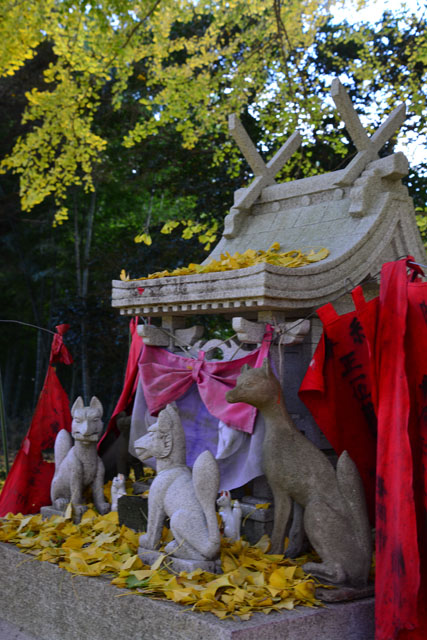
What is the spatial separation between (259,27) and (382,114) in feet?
6.87

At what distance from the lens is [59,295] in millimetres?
14172

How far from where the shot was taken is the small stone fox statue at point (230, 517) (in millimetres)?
4039

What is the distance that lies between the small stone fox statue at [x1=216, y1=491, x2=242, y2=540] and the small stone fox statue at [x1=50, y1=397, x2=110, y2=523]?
1.21 metres

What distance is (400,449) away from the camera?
335 centimetres

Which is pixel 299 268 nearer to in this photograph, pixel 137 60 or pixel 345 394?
pixel 345 394

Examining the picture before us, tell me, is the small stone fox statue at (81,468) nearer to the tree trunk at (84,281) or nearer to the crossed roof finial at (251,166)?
the crossed roof finial at (251,166)

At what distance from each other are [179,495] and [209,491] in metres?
0.22

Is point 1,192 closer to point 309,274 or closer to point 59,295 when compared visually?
point 59,295

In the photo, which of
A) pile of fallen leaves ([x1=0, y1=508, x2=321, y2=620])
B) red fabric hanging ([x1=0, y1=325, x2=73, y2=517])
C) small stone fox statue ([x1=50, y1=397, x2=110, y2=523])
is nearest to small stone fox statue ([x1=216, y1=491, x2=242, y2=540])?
pile of fallen leaves ([x1=0, y1=508, x2=321, y2=620])

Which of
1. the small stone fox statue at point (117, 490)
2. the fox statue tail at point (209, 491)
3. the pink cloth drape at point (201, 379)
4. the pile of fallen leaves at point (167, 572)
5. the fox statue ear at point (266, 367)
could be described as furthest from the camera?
the small stone fox statue at point (117, 490)

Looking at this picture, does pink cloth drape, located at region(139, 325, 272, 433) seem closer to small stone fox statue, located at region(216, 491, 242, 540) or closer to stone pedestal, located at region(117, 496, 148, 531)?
small stone fox statue, located at region(216, 491, 242, 540)

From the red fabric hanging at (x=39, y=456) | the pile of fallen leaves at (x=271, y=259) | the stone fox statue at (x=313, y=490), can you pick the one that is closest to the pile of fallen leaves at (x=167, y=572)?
the stone fox statue at (x=313, y=490)

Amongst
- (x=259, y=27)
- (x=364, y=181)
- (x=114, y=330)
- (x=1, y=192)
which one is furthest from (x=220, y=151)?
(x=364, y=181)

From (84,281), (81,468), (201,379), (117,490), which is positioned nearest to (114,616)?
(117,490)
